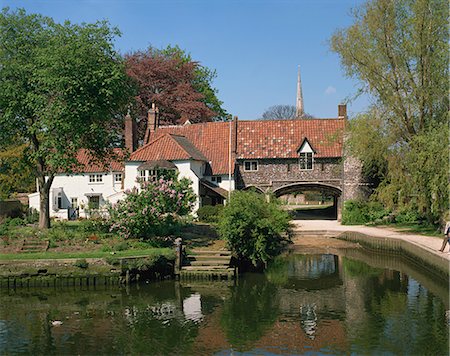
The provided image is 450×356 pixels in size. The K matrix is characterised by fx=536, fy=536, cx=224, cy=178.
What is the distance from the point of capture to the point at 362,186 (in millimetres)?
42125

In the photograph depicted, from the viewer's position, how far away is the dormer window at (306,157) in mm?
43625

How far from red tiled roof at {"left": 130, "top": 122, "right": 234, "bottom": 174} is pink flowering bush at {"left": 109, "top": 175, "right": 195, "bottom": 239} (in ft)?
50.6

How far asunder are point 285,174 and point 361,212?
7102 millimetres

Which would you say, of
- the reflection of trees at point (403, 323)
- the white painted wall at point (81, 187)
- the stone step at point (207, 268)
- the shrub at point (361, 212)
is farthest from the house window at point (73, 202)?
the reflection of trees at point (403, 323)

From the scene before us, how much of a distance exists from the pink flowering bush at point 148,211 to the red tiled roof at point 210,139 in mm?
15430

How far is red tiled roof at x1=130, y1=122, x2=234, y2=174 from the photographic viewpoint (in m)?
43.7

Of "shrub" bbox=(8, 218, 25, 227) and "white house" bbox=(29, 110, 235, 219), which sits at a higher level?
"white house" bbox=(29, 110, 235, 219)

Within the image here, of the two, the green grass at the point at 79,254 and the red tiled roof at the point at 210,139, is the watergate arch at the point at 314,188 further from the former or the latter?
the green grass at the point at 79,254

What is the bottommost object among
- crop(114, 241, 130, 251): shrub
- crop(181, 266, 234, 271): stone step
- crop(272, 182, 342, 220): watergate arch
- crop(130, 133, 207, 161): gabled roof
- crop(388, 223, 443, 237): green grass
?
crop(181, 266, 234, 271): stone step

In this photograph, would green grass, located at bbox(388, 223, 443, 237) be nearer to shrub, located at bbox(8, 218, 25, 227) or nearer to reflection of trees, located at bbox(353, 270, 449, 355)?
reflection of trees, located at bbox(353, 270, 449, 355)

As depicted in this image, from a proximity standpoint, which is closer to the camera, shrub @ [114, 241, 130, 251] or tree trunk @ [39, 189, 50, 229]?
shrub @ [114, 241, 130, 251]

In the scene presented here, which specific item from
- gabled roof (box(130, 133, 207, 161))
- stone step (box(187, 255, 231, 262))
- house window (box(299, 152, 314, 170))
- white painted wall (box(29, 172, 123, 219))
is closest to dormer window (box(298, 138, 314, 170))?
house window (box(299, 152, 314, 170))

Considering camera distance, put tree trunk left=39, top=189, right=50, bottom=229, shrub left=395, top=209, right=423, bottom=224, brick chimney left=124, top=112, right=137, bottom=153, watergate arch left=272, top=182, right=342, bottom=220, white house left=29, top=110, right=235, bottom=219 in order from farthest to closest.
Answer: brick chimney left=124, top=112, right=137, bottom=153 < watergate arch left=272, top=182, right=342, bottom=220 < white house left=29, top=110, right=235, bottom=219 < shrub left=395, top=209, right=423, bottom=224 < tree trunk left=39, top=189, right=50, bottom=229

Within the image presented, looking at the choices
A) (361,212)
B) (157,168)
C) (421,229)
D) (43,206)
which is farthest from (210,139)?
(43,206)
